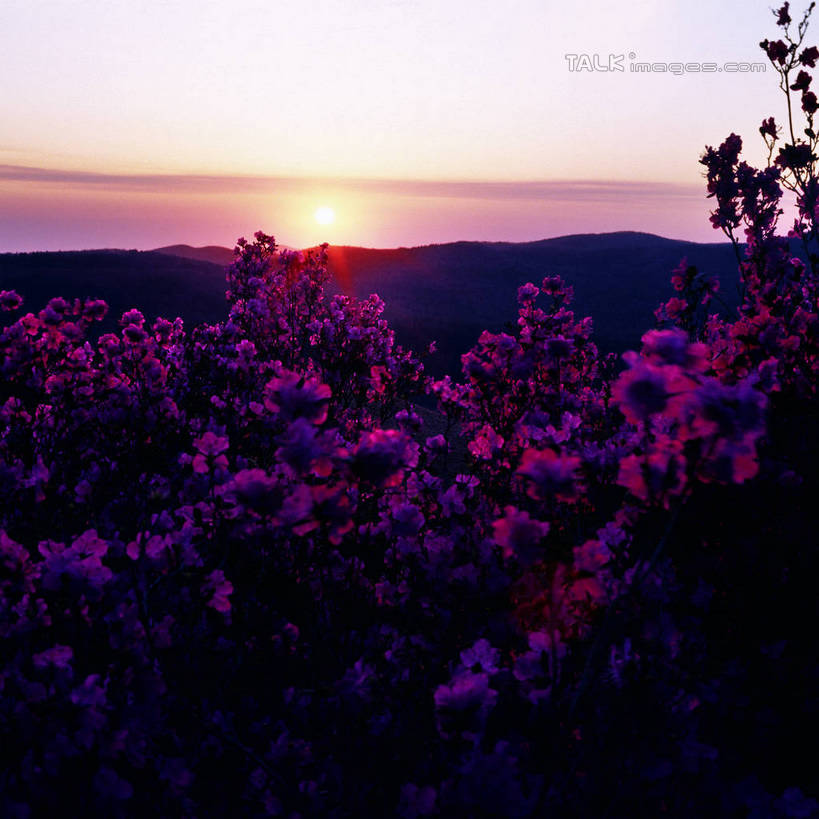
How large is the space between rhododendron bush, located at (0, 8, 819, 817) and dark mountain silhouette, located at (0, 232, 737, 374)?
1171 inches

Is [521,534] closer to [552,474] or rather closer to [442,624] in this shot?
[552,474]

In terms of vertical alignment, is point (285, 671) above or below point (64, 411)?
below

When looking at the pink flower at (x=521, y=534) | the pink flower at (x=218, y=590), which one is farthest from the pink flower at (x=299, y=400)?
the pink flower at (x=218, y=590)

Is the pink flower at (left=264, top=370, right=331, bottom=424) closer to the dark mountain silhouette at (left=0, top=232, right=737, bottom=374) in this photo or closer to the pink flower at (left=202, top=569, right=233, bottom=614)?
the pink flower at (left=202, top=569, right=233, bottom=614)

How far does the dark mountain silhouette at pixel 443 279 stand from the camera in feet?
149

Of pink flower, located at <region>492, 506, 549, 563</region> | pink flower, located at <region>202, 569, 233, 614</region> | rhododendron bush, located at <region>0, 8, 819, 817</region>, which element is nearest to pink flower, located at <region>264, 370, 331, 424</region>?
A: rhododendron bush, located at <region>0, 8, 819, 817</region>

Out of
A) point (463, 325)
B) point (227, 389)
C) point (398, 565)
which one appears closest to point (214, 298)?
point (463, 325)

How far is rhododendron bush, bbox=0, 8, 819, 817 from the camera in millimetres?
1879

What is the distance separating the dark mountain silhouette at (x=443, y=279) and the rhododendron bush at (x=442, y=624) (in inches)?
1171

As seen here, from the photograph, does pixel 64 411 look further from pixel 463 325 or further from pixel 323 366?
pixel 463 325

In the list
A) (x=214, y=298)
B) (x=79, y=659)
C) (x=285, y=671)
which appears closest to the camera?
(x=79, y=659)

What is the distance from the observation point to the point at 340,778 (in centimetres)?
224

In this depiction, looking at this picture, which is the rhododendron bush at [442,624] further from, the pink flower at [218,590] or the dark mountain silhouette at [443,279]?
A: the dark mountain silhouette at [443,279]

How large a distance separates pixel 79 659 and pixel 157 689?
429 mm
